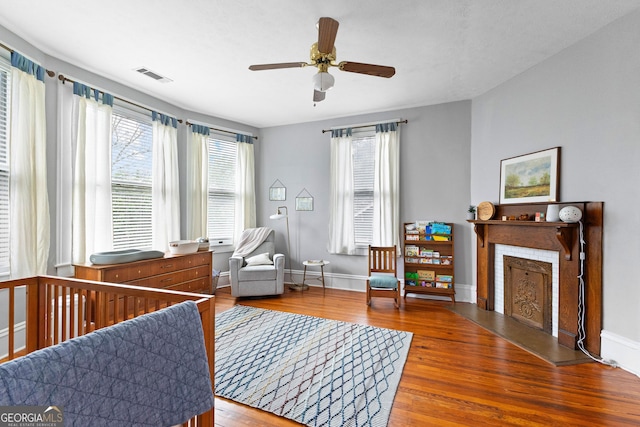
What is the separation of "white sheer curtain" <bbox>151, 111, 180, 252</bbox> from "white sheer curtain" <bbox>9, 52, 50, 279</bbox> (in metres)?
1.23

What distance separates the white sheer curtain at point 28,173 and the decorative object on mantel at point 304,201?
10.6 ft

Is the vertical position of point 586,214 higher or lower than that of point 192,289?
higher

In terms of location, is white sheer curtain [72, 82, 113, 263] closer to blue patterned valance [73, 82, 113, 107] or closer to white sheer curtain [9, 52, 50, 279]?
blue patterned valance [73, 82, 113, 107]

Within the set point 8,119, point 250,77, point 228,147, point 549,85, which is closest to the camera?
point 8,119

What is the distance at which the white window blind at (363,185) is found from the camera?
4.51m

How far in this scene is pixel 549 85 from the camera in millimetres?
2898

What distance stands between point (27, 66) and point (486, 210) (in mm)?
5059

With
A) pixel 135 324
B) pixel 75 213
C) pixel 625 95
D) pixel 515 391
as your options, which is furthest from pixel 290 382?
pixel 625 95

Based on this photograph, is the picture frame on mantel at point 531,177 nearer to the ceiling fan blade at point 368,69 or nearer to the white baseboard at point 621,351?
the white baseboard at point 621,351

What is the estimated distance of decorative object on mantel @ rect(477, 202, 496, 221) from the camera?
347 centimetres

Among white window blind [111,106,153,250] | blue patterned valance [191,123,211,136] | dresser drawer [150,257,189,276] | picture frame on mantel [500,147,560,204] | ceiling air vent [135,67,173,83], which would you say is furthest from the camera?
blue patterned valance [191,123,211,136]

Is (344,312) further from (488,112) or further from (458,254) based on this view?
(488,112)

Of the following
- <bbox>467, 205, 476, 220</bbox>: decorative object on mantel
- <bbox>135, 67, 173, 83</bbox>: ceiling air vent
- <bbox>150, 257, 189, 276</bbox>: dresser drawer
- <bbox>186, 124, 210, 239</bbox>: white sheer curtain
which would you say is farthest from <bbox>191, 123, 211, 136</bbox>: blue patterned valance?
<bbox>467, 205, 476, 220</bbox>: decorative object on mantel

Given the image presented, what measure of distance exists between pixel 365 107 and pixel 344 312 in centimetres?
301
